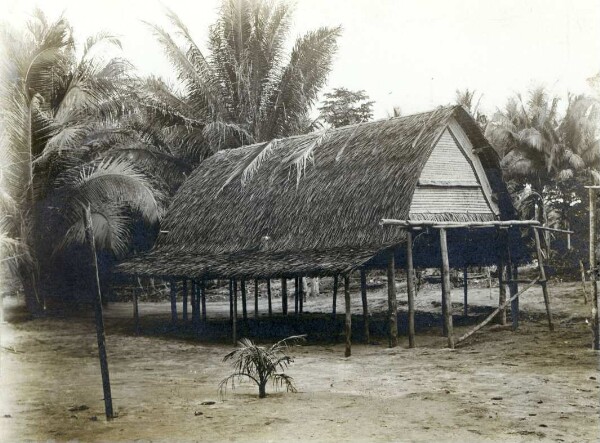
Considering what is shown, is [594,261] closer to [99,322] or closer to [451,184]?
[451,184]

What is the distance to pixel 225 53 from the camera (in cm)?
2189

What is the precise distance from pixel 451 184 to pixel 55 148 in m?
8.91

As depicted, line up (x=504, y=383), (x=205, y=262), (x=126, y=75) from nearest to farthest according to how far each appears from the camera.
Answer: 1. (x=504, y=383)
2. (x=205, y=262)
3. (x=126, y=75)

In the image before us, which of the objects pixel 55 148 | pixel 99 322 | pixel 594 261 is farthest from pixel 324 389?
pixel 55 148

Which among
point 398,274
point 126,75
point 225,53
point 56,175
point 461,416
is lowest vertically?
point 461,416

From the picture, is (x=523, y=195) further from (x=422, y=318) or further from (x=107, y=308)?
(x=107, y=308)

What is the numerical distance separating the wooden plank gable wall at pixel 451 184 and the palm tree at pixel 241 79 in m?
8.37

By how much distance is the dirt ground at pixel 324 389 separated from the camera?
7285 millimetres

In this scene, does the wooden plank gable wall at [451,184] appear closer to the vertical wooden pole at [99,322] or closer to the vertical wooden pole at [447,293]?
the vertical wooden pole at [447,293]

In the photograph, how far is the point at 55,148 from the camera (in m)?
16.4

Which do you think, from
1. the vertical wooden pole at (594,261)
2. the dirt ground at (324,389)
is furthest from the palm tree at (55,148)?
the vertical wooden pole at (594,261)

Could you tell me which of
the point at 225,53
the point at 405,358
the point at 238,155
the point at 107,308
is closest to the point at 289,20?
the point at 225,53

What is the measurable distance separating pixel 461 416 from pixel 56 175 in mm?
12395

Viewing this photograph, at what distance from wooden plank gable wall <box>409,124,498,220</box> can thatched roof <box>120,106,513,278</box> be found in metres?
0.23
